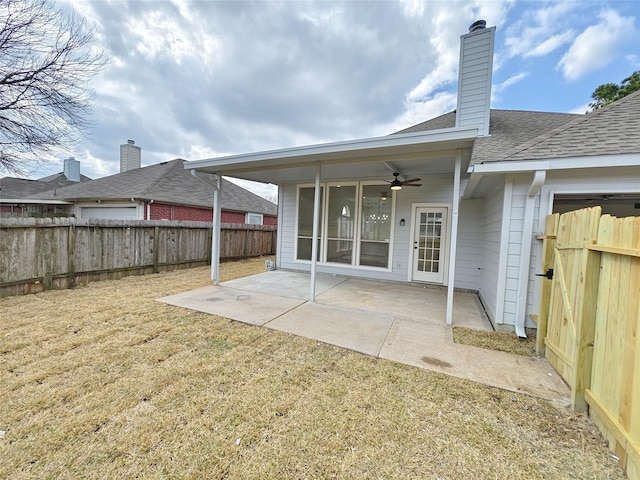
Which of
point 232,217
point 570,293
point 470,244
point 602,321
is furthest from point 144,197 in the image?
point 602,321

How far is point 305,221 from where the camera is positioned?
8.01m

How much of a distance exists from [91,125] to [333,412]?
1080 centimetres

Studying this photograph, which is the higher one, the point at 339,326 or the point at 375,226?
the point at 375,226

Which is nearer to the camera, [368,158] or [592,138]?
[592,138]

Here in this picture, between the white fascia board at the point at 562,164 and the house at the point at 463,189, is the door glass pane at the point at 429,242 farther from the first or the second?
the white fascia board at the point at 562,164

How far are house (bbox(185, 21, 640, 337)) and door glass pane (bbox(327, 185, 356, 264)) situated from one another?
3 centimetres

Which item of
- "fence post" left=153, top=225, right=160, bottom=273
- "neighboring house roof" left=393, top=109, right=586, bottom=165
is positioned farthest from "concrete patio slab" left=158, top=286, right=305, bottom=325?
"neighboring house roof" left=393, top=109, right=586, bottom=165

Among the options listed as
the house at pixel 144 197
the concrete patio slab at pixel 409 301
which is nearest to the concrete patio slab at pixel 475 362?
the concrete patio slab at pixel 409 301

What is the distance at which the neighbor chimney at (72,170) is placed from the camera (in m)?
18.5

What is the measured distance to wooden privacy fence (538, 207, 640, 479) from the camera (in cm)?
160

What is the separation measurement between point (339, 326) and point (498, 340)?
2.14 meters

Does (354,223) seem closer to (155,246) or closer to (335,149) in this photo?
(335,149)

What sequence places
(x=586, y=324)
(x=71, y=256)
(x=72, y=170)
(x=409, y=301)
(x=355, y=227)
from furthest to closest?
(x=72, y=170)
(x=355, y=227)
(x=71, y=256)
(x=409, y=301)
(x=586, y=324)

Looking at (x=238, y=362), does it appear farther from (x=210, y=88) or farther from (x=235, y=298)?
(x=210, y=88)
